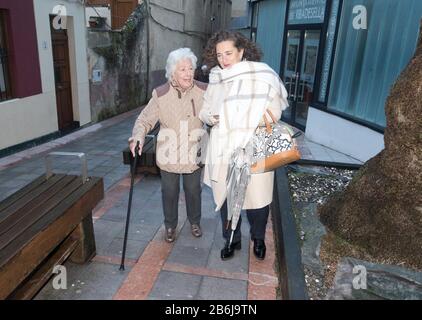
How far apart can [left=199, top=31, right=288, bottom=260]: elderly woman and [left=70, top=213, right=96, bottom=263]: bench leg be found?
3.61 feet

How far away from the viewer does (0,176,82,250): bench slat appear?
2.30 metres

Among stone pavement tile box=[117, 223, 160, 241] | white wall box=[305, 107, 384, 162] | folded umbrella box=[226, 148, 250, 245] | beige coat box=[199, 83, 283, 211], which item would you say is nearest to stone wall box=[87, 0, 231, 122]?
white wall box=[305, 107, 384, 162]

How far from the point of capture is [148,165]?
5.09m

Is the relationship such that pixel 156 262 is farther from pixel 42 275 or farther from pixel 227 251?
pixel 42 275

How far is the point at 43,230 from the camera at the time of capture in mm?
2316

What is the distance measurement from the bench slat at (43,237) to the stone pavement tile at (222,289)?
112 cm

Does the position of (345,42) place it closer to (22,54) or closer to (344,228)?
(344,228)

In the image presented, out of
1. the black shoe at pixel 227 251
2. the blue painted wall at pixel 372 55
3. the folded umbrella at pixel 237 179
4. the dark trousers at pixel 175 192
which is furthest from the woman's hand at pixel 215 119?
the blue painted wall at pixel 372 55

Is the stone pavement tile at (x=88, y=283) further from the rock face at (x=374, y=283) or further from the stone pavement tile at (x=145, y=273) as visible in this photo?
the rock face at (x=374, y=283)

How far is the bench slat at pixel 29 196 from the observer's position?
2625mm

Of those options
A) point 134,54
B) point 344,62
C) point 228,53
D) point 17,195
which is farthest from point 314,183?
point 134,54

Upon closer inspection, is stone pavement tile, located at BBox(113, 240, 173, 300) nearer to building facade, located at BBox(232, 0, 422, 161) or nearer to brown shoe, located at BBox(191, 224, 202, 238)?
brown shoe, located at BBox(191, 224, 202, 238)

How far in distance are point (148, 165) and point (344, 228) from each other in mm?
2851
